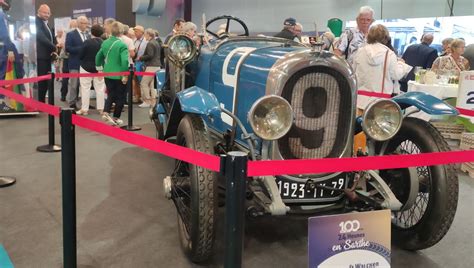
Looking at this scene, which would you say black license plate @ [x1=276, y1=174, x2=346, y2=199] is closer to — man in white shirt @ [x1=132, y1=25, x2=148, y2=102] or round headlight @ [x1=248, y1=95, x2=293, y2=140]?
round headlight @ [x1=248, y1=95, x2=293, y2=140]

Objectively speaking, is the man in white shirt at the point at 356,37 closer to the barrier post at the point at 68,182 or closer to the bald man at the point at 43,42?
the barrier post at the point at 68,182

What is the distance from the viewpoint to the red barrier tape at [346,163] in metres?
1.72

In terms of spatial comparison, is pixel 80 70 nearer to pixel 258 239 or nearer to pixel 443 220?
pixel 258 239

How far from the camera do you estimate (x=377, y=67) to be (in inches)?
175

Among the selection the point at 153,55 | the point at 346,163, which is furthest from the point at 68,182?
the point at 153,55

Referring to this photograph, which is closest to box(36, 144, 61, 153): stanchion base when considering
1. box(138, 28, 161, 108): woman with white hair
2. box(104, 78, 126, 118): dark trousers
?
box(104, 78, 126, 118): dark trousers

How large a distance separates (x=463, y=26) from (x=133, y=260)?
26.4ft

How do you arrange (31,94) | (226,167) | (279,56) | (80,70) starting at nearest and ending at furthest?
(226,167)
(279,56)
(31,94)
(80,70)

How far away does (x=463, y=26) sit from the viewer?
828 centimetres

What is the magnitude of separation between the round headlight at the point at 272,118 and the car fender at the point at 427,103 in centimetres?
92

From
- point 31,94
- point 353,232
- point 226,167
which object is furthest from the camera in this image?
point 31,94

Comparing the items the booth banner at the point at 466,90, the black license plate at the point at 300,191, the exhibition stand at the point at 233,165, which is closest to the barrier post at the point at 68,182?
the exhibition stand at the point at 233,165

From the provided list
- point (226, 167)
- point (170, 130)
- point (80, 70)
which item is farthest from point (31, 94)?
point (226, 167)

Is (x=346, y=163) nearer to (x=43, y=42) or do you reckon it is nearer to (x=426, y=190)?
(x=426, y=190)
